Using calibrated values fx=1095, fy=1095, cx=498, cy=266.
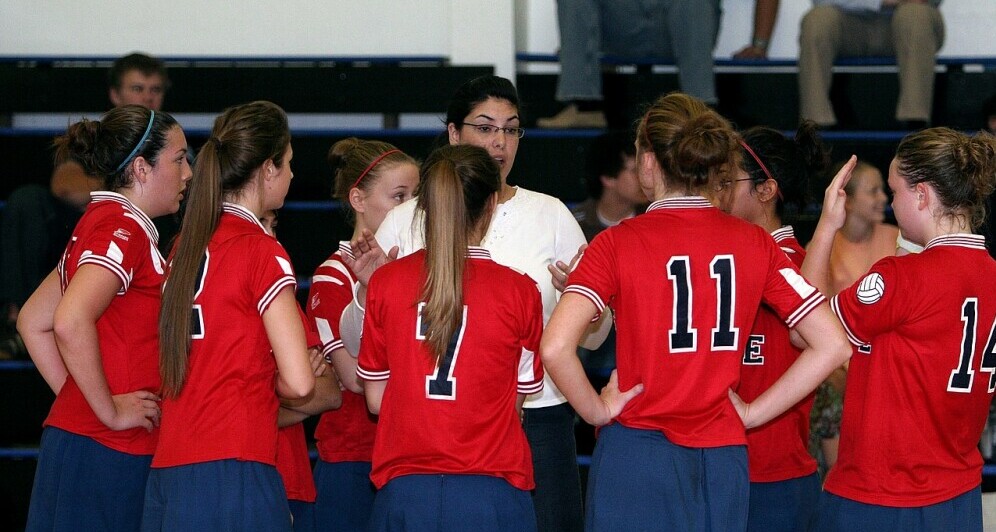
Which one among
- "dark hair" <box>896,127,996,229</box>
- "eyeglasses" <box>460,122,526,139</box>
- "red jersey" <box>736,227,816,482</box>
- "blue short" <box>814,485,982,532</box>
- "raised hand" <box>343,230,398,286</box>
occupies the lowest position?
"blue short" <box>814,485,982,532</box>

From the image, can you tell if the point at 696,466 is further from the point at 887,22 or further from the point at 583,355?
the point at 887,22

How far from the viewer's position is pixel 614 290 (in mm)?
2564

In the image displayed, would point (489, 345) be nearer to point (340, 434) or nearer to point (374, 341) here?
point (374, 341)

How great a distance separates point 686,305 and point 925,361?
0.63 meters

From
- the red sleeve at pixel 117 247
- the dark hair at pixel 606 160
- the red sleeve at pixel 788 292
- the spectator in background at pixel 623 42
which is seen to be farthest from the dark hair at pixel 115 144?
the spectator in background at pixel 623 42

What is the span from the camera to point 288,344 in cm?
259

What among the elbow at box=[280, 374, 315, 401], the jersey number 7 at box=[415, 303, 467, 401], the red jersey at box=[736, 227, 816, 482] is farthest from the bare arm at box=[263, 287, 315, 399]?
the red jersey at box=[736, 227, 816, 482]

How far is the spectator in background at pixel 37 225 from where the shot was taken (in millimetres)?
5496

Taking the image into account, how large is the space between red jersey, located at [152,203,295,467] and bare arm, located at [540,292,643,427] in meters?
0.64

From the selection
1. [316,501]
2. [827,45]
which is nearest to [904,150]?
[316,501]

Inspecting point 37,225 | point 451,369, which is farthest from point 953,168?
point 37,225

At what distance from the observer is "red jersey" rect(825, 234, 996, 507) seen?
266 centimetres

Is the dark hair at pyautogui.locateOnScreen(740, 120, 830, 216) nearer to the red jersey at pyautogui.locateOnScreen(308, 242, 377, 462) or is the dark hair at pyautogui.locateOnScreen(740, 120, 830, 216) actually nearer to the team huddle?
the team huddle

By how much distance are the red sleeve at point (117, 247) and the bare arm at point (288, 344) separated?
442mm
